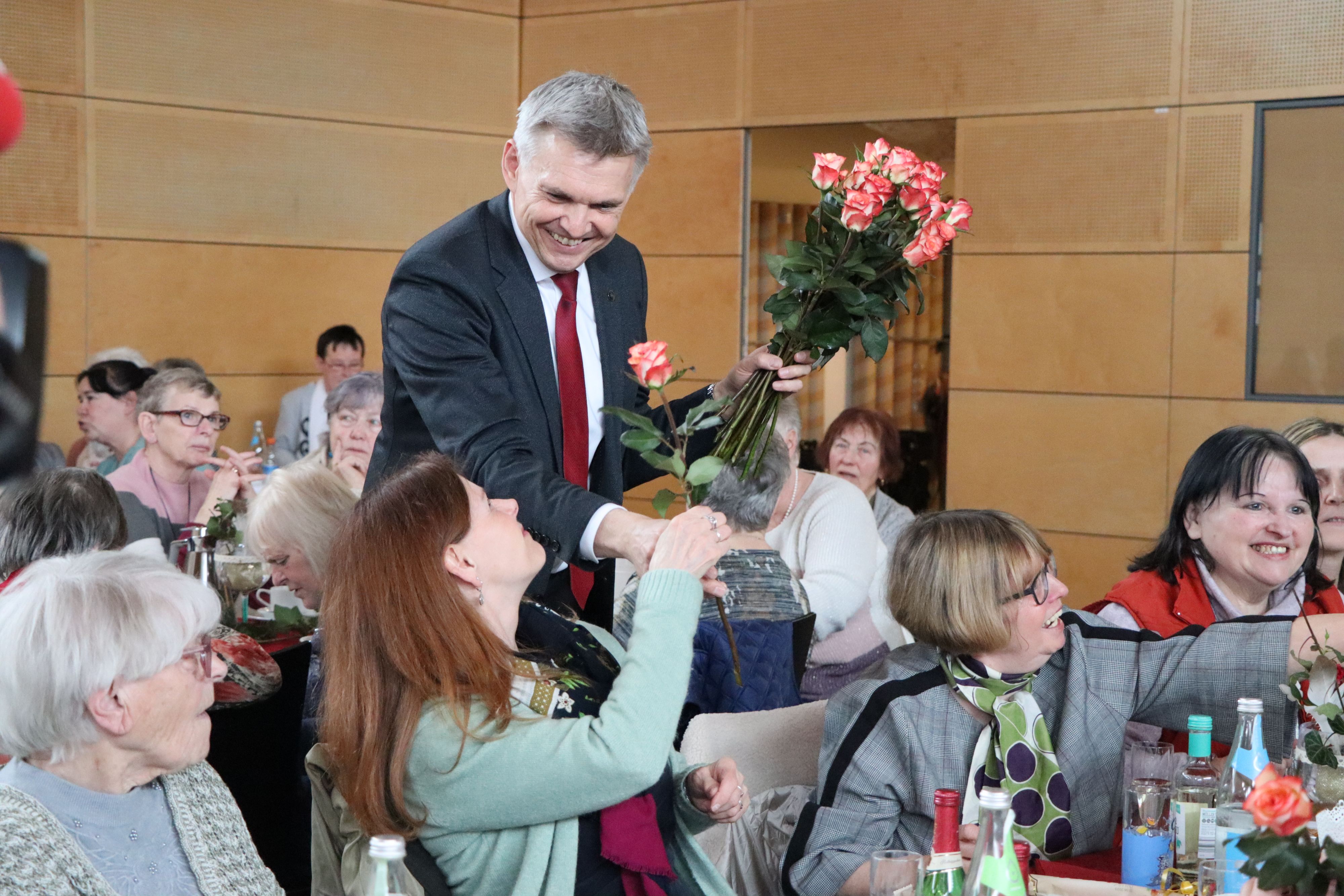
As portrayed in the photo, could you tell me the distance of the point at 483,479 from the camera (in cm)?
209

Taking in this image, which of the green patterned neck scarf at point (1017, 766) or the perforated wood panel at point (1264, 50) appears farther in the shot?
the perforated wood panel at point (1264, 50)

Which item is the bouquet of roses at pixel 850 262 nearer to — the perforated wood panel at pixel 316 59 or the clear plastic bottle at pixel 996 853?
the clear plastic bottle at pixel 996 853

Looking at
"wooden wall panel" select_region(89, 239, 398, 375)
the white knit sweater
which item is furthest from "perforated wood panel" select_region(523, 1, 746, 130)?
the white knit sweater

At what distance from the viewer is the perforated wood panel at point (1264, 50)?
5.54 meters

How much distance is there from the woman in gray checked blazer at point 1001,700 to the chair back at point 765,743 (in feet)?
0.62

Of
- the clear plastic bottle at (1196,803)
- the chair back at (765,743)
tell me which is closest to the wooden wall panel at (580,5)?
the chair back at (765,743)

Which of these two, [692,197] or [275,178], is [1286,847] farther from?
[275,178]

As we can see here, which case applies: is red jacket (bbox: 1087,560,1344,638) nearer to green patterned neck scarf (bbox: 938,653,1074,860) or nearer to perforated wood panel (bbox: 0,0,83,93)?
green patterned neck scarf (bbox: 938,653,1074,860)

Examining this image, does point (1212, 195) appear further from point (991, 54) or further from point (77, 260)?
point (77, 260)

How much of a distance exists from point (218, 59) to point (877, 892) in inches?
235

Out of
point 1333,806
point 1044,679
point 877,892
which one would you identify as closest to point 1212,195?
point 1044,679

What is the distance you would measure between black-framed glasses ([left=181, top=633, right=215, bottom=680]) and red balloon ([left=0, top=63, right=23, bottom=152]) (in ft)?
4.23

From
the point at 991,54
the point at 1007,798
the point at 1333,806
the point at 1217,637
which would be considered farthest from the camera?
the point at 991,54

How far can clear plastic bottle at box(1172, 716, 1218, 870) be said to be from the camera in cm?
182
